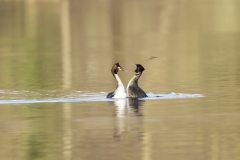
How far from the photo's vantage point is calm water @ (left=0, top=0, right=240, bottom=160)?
1617cm

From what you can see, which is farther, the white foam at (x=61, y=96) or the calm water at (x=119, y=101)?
the white foam at (x=61, y=96)

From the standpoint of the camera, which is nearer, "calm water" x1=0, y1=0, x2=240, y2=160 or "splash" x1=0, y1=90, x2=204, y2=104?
"calm water" x1=0, y1=0, x2=240, y2=160

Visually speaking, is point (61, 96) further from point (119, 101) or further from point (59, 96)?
point (119, 101)

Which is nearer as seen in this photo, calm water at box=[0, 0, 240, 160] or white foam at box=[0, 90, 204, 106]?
calm water at box=[0, 0, 240, 160]

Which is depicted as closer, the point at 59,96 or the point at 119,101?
the point at 119,101

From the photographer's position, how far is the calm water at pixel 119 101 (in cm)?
1617

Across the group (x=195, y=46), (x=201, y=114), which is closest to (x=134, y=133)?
(x=201, y=114)

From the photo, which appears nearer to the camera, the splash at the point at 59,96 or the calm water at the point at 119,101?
the calm water at the point at 119,101

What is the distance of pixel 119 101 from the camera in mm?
23172

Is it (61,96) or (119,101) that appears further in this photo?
(61,96)

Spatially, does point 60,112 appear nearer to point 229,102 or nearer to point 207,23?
point 229,102

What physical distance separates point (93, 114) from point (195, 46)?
22.6 meters

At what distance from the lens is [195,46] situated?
42.6 meters

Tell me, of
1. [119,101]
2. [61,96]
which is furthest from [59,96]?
[119,101]
